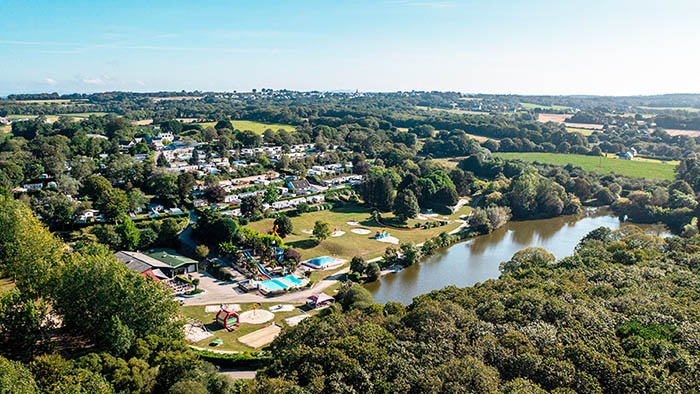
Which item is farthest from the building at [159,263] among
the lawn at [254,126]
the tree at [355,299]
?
the lawn at [254,126]

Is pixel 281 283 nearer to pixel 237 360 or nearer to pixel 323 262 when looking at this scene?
pixel 323 262

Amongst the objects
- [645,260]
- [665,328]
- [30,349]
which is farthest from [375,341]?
[645,260]

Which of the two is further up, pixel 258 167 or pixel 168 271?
pixel 258 167

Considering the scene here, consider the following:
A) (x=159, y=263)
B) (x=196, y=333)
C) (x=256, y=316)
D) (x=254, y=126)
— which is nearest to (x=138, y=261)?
(x=159, y=263)

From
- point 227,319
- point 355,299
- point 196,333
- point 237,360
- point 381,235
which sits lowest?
point 196,333

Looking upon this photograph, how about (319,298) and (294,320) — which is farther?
(319,298)

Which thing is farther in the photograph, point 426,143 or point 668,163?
point 426,143

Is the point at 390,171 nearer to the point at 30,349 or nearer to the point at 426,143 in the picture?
the point at 426,143
